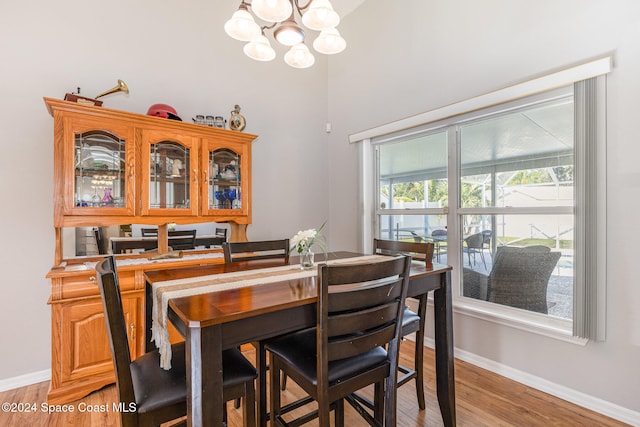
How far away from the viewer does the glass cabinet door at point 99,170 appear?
2.08 m

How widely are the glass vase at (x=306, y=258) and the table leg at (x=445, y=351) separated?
0.74 meters

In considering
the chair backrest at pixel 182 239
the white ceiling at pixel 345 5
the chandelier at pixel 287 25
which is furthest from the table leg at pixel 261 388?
the white ceiling at pixel 345 5

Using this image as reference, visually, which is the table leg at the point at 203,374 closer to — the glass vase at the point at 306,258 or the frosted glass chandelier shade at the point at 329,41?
the glass vase at the point at 306,258

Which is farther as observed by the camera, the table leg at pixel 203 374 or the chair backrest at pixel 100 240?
the chair backrest at pixel 100 240

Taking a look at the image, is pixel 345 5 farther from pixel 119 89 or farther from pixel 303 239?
pixel 303 239

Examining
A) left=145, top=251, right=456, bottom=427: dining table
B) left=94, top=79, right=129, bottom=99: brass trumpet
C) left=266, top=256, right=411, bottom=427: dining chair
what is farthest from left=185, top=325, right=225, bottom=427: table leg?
left=94, top=79, right=129, bottom=99: brass trumpet

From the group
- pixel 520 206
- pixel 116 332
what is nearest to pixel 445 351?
pixel 520 206

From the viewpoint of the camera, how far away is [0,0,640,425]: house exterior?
5.97 ft

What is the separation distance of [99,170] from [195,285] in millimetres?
1425

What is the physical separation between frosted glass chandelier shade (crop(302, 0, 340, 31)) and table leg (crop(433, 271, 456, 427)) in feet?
4.85

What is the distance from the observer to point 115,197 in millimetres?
2242

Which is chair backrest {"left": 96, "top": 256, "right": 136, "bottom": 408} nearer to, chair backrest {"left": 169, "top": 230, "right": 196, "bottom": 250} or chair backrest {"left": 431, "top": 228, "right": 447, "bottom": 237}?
chair backrest {"left": 169, "top": 230, "right": 196, "bottom": 250}

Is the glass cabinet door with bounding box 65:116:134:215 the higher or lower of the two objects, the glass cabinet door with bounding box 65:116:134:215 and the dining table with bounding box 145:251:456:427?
the higher

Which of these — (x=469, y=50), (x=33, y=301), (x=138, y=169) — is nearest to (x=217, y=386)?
(x=138, y=169)
